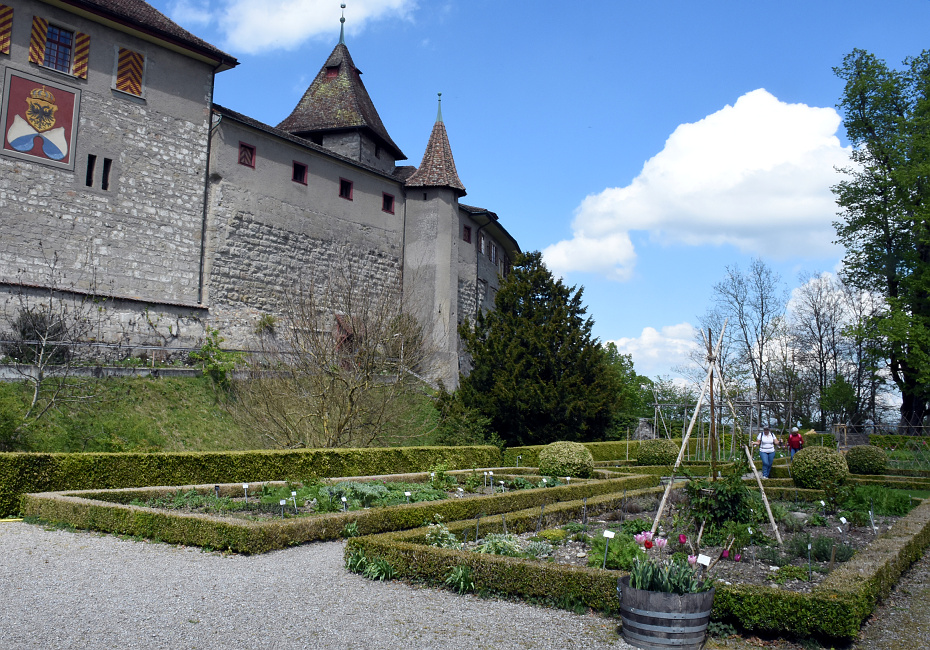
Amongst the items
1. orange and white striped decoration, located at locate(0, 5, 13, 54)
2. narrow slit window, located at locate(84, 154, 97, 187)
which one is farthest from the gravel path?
orange and white striped decoration, located at locate(0, 5, 13, 54)

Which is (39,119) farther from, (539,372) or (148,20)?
(539,372)

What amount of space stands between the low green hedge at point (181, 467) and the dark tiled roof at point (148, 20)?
14.0m

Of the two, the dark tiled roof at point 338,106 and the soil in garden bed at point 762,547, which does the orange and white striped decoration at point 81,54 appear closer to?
the dark tiled roof at point 338,106

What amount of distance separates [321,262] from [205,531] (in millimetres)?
18299

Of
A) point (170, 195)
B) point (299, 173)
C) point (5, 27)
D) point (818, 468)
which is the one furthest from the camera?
point (299, 173)

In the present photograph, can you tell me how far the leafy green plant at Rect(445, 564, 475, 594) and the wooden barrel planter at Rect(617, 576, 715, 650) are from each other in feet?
5.52

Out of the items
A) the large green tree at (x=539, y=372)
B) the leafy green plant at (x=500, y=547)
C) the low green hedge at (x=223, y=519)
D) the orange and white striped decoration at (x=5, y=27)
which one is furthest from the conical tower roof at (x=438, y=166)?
the leafy green plant at (x=500, y=547)

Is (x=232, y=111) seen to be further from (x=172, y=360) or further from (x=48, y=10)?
(x=172, y=360)

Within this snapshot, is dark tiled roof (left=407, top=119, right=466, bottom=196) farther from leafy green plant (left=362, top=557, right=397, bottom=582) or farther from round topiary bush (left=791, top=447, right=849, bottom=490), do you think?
leafy green plant (left=362, top=557, right=397, bottom=582)

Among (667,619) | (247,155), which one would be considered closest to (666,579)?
(667,619)

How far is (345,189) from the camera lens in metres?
26.5

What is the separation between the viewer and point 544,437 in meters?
21.1

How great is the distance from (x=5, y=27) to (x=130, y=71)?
3.21m

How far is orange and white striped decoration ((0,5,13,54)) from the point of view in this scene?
17.8 m
